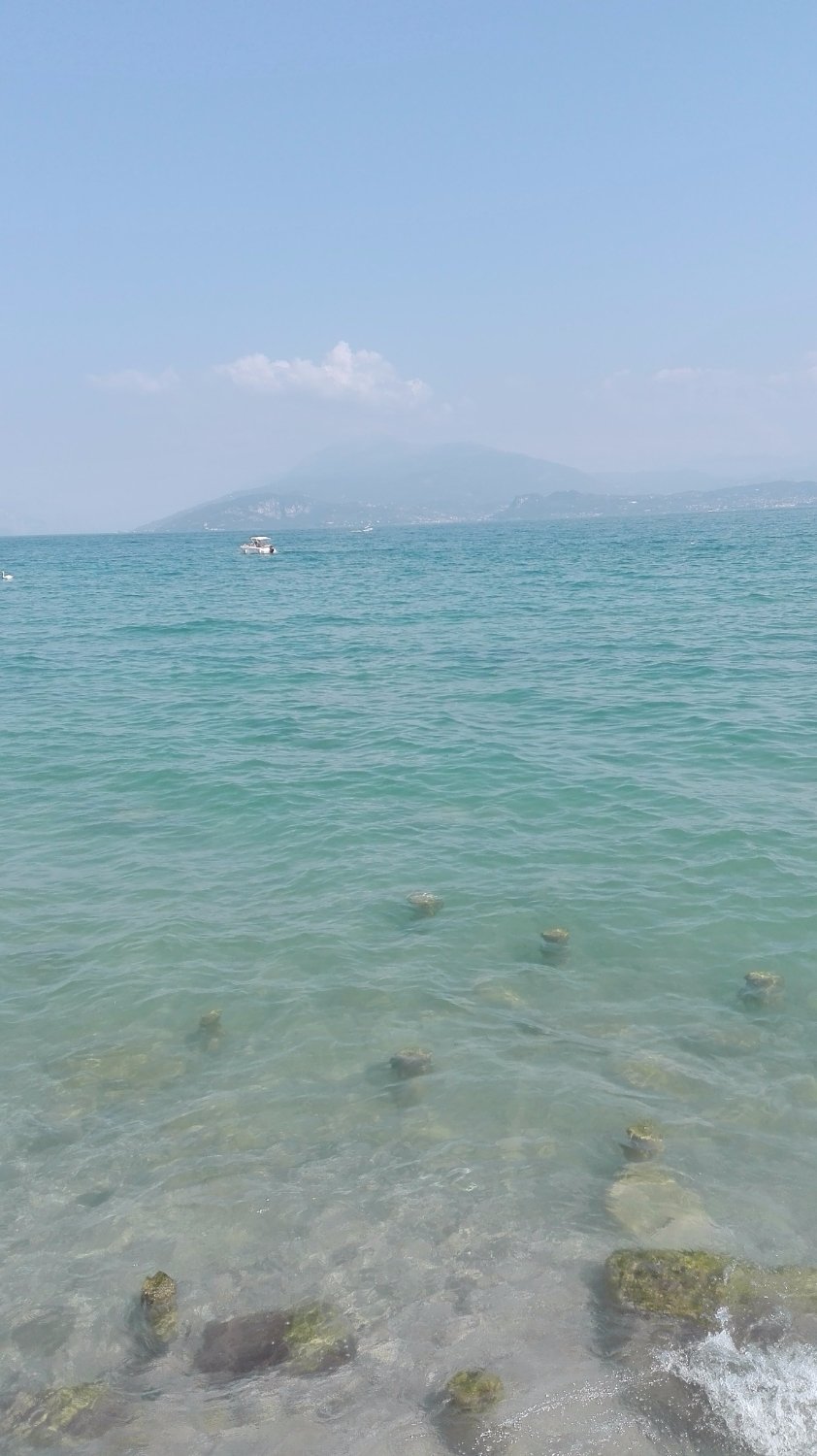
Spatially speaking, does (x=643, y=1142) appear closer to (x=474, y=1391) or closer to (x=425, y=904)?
(x=474, y=1391)

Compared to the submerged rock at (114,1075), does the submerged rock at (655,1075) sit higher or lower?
higher

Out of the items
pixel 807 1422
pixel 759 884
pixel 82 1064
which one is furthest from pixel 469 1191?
pixel 759 884

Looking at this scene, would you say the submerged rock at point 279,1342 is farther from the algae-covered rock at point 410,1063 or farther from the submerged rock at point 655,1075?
the submerged rock at point 655,1075

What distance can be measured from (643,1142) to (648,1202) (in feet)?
2.60

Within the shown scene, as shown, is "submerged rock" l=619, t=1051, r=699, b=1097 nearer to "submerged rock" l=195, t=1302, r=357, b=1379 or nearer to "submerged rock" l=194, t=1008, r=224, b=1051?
"submerged rock" l=195, t=1302, r=357, b=1379

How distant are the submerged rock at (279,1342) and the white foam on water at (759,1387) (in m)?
2.66

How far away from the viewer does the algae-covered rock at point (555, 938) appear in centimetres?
1379

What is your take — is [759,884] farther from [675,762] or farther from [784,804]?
[675,762]

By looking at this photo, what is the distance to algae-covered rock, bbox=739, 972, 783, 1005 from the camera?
12.2m

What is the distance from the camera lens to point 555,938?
1385 centimetres

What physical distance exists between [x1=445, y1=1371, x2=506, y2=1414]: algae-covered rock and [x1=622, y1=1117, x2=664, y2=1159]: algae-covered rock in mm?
3101

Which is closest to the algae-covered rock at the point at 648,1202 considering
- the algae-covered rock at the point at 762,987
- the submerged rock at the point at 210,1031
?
the algae-covered rock at the point at 762,987

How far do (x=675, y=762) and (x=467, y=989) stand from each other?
34.1 feet

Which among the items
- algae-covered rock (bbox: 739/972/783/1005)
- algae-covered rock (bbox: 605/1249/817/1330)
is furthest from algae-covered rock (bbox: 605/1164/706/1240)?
algae-covered rock (bbox: 739/972/783/1005)
